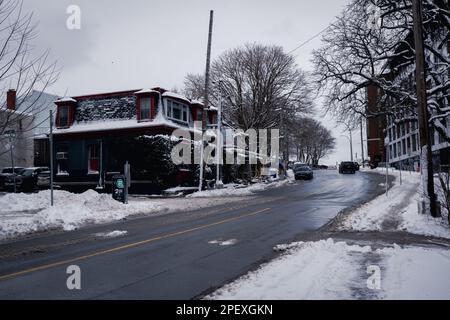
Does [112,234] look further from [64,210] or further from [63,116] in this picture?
[63,116]

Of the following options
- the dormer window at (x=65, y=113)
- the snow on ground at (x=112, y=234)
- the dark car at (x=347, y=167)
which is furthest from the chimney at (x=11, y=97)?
the dark car at (x=347, y=167)

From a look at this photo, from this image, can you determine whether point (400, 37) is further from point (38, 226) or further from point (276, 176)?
point (276, 176)

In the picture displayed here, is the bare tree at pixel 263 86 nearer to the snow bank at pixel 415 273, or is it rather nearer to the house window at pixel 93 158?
the house window at pixel 93 158

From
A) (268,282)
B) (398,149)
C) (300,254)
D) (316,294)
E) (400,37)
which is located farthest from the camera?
(398,149)

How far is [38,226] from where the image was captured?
1351cm

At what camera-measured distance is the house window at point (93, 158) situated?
34.8 metres

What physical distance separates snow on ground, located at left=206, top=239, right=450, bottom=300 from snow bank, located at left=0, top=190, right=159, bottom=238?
8.92m

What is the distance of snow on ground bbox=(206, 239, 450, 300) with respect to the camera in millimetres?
5512

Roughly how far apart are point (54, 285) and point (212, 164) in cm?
3211

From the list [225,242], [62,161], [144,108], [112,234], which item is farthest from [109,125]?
[225,242]

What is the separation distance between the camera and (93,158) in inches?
1379

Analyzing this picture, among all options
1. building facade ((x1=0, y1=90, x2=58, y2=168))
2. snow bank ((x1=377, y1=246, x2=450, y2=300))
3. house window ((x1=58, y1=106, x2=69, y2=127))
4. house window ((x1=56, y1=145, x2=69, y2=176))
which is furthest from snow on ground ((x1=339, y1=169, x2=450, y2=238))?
house window ((x1=58, y1=106, x2=69, y2=127))
